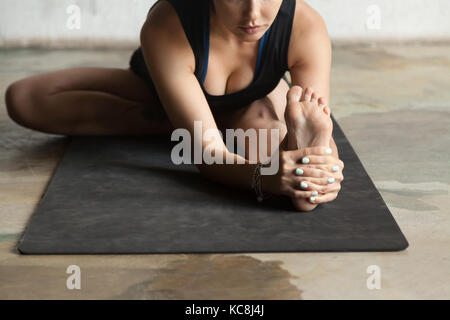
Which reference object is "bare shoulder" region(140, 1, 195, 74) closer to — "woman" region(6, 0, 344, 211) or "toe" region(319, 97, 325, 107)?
"woman" region(6, 0, 344, 211)

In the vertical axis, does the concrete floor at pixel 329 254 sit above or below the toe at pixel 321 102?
below

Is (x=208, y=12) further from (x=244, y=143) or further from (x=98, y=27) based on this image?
(x=98, y=27)

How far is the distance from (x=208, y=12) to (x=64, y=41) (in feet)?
7.47

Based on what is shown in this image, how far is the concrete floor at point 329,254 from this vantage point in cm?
147

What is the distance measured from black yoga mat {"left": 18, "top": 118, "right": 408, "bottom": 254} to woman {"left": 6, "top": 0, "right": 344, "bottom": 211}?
7 cm

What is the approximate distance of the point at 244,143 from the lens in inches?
86.2

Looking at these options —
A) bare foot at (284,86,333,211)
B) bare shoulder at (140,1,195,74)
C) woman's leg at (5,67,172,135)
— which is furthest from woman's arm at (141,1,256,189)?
woman's leg at (5,67,172,135)

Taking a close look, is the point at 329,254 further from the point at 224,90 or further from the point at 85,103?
the point at 85,103

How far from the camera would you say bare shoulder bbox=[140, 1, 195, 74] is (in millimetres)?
1929

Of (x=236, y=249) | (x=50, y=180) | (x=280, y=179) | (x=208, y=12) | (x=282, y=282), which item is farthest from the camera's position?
(x=50, y=180)

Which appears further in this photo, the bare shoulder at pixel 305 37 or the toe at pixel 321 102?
the bare shoulder at pixel 305 37

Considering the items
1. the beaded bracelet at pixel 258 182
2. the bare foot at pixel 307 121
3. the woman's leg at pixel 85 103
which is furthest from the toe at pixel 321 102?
the woman's leg at pixel 85 103

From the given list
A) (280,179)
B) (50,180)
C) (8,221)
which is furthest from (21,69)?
(280,179)

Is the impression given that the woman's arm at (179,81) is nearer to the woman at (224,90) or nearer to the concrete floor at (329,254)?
the woman at (224,90)
